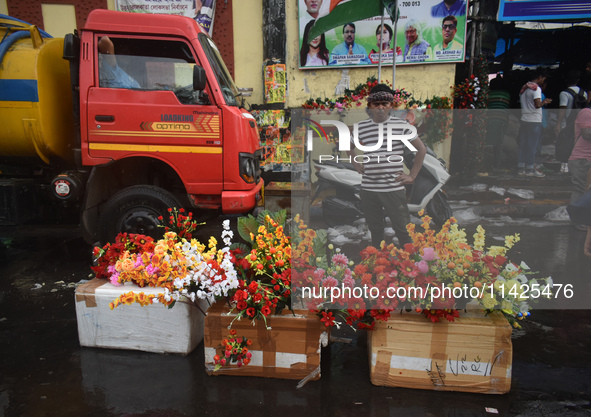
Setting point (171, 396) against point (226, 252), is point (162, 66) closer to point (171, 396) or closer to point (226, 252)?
point (226, 252)

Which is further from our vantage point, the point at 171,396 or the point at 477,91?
the point at 477,91

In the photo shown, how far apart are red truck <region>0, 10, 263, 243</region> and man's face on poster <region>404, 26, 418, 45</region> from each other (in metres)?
4.74

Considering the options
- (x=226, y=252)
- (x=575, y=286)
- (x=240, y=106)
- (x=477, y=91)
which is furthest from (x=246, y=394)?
(x=477, y=91)

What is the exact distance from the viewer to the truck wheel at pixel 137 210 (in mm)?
4695

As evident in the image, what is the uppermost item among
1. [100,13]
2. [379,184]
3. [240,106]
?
[100,13]

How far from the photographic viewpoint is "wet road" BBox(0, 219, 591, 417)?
2.59 meters

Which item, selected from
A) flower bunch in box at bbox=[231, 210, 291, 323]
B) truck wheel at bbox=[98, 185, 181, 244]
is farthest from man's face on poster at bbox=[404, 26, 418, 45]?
flower bunch in box at bbox=[231, 210, 291, 323]

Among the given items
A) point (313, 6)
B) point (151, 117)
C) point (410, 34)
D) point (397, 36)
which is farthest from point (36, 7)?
point (410, 34)

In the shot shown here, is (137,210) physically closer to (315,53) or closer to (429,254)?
(429,254)

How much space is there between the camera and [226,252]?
3.05 meters

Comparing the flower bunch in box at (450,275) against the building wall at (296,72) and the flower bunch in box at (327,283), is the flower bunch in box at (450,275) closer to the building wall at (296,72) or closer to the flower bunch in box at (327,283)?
the flower bunch in box at (327,283)

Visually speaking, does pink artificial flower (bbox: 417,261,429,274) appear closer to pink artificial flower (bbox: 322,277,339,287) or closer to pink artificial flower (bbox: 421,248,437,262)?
pink artificial flower (bbox: 421,248,437,262)

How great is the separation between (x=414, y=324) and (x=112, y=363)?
2201 mm

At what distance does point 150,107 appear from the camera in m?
4.54
